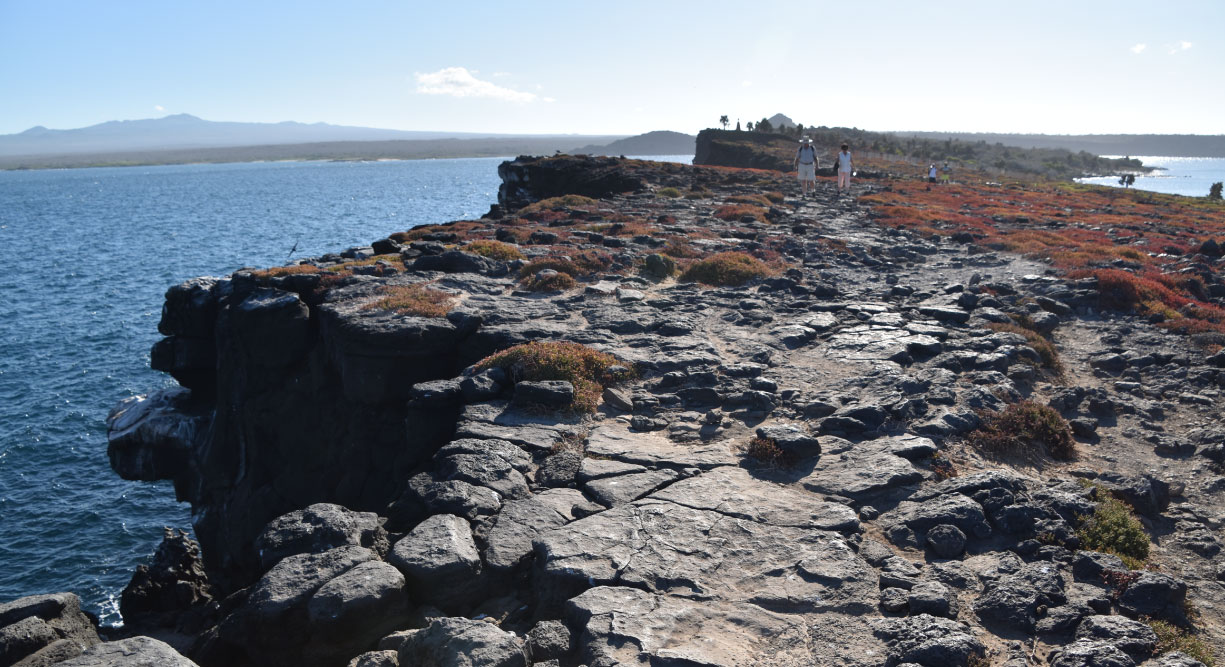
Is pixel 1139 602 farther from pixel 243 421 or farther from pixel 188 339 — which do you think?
pixel 188 339

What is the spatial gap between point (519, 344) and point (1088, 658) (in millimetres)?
11691

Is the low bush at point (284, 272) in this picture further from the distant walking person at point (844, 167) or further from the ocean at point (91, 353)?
the distant walking person at point (844, 167)

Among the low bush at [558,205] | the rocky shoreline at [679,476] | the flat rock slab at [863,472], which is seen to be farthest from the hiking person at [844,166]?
the flat rock slab at [863,472]

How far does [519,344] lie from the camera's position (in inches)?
629

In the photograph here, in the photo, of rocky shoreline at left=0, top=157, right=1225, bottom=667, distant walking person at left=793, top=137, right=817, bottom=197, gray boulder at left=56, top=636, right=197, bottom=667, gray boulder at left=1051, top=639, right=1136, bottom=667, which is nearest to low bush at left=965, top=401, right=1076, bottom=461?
rocky shoreline at left=0, top=157, right=1225, bottom=667

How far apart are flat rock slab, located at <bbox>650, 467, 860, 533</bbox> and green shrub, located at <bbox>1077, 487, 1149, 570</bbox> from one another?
107 inches

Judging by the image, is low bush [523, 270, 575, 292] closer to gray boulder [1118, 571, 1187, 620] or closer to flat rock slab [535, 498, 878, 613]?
flat rock slab [535, 498, 878, 613]

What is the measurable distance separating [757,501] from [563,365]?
543cm

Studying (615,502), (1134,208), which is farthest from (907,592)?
(1134,208)

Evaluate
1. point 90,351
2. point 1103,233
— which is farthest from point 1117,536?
point 90,351

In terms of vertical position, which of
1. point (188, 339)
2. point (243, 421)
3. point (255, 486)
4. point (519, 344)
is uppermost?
point (519, 344)

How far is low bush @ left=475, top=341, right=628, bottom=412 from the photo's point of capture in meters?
13.9

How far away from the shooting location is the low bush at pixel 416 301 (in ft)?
59.0

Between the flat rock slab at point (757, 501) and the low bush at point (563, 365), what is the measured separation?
3440 mm
